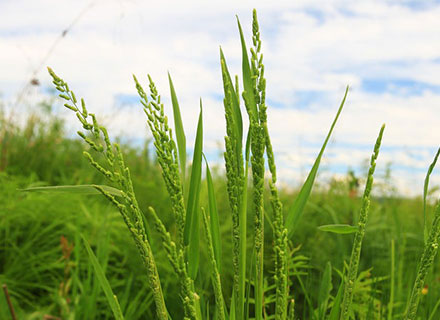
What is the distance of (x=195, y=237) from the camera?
1064 millimetres

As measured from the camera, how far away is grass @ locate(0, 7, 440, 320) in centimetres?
102

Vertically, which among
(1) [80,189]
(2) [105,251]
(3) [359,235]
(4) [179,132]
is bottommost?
(2) [105,251]

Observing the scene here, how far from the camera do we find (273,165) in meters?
1.00

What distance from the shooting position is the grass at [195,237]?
102 cm

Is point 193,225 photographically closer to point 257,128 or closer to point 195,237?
point 195,237

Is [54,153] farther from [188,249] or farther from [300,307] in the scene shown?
[188,249]

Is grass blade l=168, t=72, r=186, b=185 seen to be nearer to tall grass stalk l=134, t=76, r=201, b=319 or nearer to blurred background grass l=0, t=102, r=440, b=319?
tall grass stalk l=134, t=76, r=201, b=319

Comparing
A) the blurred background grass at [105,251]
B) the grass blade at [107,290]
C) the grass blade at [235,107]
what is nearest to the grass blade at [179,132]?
the grass blade at [235,107]

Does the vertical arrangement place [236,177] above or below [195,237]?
above

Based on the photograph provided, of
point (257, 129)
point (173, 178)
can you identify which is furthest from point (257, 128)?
point (173, 178)

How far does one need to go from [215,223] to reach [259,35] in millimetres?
459

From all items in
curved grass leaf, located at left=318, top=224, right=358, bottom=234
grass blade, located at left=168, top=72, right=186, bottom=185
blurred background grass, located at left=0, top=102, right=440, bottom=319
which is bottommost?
blurred background grass, located at left=0, top=102, right=440, bottom=319

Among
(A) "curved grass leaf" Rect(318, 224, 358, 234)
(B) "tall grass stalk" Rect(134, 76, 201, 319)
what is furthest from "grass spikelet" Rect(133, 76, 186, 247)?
(A) "curved grass leaf" Rect(318, 224, 358, 234)

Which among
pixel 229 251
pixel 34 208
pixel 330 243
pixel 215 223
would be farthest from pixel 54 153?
pixel 215 223
